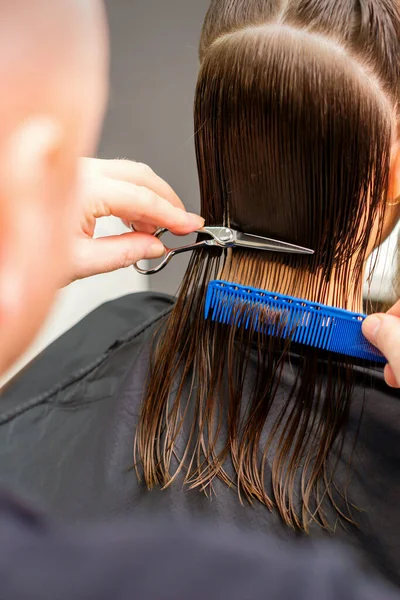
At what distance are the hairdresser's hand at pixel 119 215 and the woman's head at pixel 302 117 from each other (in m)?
0.10

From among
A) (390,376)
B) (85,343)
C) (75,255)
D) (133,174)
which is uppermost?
(133,174)

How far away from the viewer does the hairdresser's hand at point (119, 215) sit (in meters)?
0.82

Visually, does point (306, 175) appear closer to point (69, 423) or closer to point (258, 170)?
point (258, 170)

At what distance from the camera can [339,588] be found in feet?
2.46

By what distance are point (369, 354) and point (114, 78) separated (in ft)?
3.53

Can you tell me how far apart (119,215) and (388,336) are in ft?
1.53

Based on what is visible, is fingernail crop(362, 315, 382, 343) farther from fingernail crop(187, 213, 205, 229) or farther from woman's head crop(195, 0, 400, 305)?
fingernail crop(187, 213, 205, 229)

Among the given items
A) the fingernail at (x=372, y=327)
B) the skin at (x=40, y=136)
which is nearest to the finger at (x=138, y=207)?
the fingernail at (x=372, y=327)

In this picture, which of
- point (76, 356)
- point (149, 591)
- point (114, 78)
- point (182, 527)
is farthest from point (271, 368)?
point (114, 78)

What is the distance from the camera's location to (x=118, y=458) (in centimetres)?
94

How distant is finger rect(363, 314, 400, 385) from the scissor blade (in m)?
0.16

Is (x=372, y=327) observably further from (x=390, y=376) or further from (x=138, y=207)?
(x=138, y=207)

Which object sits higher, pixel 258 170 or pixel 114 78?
pixel 114 78

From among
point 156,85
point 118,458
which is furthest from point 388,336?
point 156,85
